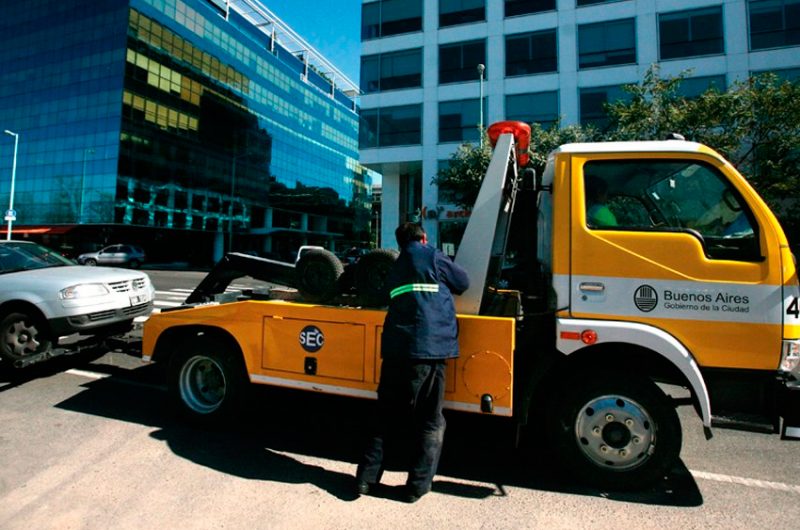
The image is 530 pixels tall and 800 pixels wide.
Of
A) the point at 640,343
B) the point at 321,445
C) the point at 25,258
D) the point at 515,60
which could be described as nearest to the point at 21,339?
the point at 25,258

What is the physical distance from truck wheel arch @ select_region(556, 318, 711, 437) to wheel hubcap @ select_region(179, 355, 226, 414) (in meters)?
3.18

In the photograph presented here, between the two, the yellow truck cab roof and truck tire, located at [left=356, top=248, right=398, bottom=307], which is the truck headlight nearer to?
the yellow truck cab roof

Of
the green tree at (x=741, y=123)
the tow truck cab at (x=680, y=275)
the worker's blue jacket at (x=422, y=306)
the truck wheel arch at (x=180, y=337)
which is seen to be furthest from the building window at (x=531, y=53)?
the truck wheel arch at (x=180, y=337)

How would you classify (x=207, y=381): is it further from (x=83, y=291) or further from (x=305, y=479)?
(x=83, y=291)

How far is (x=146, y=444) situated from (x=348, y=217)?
85.3m

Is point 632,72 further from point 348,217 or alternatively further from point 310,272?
point 348,217

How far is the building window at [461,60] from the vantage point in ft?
84.6

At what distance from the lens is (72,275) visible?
5.87 metres

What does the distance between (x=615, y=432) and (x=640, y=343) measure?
26.8 inches

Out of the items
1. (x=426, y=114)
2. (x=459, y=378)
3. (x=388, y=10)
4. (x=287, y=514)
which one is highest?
(x=388, y=10)

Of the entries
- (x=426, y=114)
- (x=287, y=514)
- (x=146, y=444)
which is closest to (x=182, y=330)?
(x=146, y=444)

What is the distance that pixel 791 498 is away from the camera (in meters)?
3.17

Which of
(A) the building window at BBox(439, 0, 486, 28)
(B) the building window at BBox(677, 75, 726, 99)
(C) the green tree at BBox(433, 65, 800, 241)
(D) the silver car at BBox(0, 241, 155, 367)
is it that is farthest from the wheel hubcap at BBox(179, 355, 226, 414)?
(A) the building window at BBox(439, 0, 486, 28)

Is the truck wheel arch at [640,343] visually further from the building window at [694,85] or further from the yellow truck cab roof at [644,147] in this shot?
the building window at [694,85]
